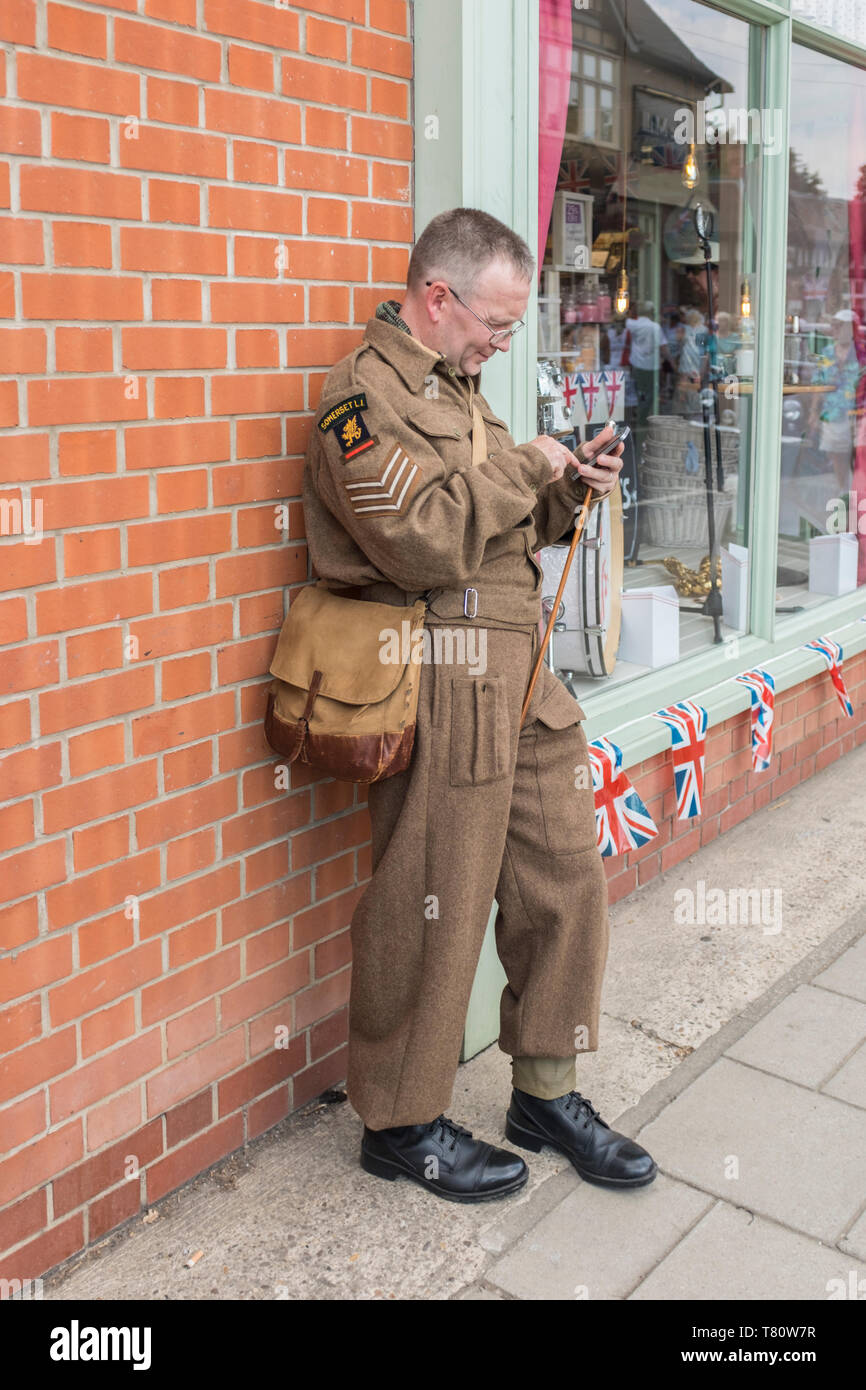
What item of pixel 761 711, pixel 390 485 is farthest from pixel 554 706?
pixel 761 711

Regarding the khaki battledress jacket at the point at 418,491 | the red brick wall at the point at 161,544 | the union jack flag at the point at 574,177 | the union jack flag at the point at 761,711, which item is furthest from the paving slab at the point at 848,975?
the union jack flag at the point at 574,177

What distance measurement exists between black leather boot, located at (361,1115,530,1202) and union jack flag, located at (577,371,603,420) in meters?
2.26

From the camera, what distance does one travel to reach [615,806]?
384 centimetres

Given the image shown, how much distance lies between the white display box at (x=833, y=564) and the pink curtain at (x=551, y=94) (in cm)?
230

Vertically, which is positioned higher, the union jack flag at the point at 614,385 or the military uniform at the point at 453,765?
the union jack flag at the point at 614,385

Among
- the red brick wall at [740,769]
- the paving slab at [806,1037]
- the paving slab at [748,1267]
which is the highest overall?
the red brick wall at [740,769]

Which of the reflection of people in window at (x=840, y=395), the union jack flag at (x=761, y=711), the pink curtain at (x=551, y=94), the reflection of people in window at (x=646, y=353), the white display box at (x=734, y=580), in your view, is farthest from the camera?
the reflection of people in window at (x=840, y=395)

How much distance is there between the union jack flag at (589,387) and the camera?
4156 millimetres

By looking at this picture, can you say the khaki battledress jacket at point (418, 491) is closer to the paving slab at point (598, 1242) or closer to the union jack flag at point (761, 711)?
the paving slab at point (598, 1242)

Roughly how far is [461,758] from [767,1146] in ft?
3.68

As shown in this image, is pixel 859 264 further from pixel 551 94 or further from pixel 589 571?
pixel 551 94

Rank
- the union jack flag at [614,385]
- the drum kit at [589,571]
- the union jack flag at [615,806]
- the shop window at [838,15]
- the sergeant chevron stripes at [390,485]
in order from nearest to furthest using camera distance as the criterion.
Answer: the sergeant chevron stripes at [390,485], the union jack flag at [615,806], the drum kit at [589,571], the union jack flag at [614,385], the shop window at [838,15]

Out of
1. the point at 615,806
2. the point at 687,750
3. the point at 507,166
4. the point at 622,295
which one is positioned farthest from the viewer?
the point at 622,295
